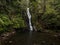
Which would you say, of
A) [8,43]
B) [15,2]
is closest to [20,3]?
[15,2]

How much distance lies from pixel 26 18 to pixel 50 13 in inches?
217

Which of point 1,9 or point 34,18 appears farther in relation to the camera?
point 34,18

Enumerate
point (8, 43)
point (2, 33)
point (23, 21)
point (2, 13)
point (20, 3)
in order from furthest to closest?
1. point (20, 3)
2. point (23, 21)
3. point (2, 13)
4. point (2, 33)
5. point (8, 43)

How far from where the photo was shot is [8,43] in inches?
887

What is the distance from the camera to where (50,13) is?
35438 millimetres

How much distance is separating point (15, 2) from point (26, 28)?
7132 millimetres

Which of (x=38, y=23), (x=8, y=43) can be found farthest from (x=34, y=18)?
(x=8, y=43)

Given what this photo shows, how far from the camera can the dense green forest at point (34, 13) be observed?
3353 centimetres

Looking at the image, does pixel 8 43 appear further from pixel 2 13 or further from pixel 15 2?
pixel 15 2

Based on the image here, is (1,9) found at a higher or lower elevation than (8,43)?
higher

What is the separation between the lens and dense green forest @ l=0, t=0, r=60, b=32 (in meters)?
33.5

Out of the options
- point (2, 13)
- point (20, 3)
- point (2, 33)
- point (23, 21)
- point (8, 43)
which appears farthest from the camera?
point (20, 3)

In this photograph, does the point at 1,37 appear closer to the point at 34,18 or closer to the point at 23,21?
the point at 23,21

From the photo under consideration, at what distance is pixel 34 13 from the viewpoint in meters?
38.0
